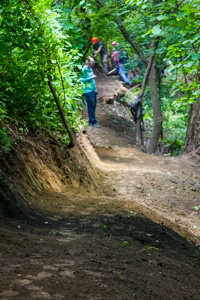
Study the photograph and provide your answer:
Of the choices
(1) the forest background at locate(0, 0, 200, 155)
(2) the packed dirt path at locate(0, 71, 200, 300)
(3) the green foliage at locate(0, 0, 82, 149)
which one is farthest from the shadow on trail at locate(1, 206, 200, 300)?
(3) the green foliage at locate(0, 0, 82, 149)

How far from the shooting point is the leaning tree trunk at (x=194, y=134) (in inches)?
455

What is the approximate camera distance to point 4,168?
433 centimetres

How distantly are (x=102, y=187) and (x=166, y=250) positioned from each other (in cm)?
373

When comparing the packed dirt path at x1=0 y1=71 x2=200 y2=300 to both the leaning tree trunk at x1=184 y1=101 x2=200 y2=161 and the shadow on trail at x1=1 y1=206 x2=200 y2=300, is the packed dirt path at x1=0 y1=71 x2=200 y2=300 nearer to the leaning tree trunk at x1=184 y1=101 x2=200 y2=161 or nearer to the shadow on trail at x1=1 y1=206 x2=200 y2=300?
the shadow on trail at x1=1 y1=206 x2=200 y2=300

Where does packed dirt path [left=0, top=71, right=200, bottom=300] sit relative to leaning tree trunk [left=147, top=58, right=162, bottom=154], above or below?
below

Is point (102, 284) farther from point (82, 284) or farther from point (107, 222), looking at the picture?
point (107, 222)

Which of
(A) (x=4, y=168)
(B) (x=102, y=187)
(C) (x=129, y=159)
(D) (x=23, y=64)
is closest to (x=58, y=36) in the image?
(D) (x=23, y=64)

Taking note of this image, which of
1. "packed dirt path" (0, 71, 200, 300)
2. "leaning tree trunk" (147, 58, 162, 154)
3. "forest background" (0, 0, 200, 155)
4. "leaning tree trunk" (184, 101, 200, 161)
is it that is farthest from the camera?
"leaning tree trunk" (147, 58, 162, 154)

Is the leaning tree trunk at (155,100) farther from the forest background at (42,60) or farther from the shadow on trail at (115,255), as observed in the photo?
the shadow on trail at (115,255)

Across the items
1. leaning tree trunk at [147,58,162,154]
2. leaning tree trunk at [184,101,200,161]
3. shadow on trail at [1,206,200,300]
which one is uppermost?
leaning tree trunk at [147,58,162,154]

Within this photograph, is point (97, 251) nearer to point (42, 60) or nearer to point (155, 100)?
point (42, 60)

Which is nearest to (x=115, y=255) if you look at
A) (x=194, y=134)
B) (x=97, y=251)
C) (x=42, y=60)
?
(x=97, y=251)

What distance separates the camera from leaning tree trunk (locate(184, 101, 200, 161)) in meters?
11.5

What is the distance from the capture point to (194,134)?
39.2ft
